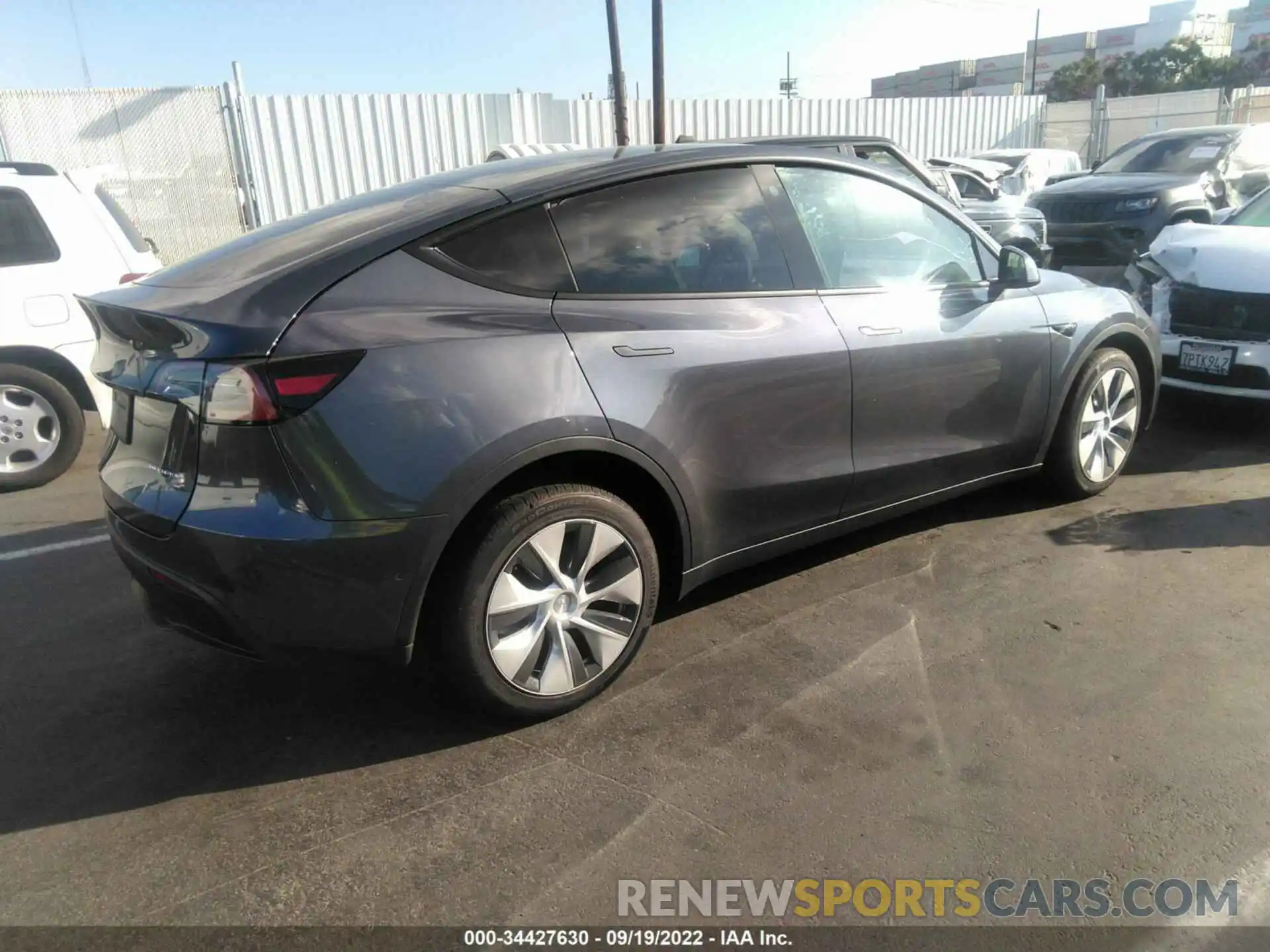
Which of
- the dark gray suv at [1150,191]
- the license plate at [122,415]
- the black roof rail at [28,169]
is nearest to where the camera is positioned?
the license plate at [122,415]

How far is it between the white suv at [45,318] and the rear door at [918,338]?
4.25 m

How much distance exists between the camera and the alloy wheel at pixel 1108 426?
183 inches

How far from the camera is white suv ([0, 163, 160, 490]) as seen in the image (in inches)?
224

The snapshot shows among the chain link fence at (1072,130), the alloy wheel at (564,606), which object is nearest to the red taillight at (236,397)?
the alloy wheel at (564,606)

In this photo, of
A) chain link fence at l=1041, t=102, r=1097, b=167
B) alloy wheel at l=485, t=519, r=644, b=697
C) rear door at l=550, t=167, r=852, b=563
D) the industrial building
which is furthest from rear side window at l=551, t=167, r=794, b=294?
the industrial building

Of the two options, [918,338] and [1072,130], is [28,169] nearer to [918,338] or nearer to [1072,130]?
[918,338]

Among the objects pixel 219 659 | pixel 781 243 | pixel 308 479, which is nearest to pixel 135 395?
pixel 308 479

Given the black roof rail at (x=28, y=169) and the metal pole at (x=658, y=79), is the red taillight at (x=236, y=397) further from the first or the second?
the metal pole at (x=658, y=79)

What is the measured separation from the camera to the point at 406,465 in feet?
8.59

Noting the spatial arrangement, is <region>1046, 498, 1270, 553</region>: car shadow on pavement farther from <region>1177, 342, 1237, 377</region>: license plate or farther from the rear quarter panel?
the rear quarter panel

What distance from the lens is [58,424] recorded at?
582 centimetres

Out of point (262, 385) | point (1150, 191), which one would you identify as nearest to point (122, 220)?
point (262, 385)

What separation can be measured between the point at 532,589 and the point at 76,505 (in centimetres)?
376

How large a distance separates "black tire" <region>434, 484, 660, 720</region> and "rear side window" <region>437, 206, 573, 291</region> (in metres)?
0.63
